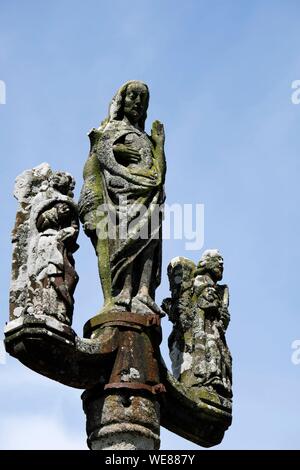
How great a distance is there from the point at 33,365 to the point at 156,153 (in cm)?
318

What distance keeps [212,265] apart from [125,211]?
5.89ft

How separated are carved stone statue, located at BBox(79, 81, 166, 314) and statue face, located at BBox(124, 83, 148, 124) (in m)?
0.12

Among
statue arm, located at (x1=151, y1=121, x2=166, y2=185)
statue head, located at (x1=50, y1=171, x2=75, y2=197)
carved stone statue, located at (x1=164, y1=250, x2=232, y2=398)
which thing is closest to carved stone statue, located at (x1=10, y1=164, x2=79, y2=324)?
statue head, located at (x1=50, y1=171, x2=75, y2=197)

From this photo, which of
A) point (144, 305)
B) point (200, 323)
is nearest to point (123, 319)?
point (144, 305)

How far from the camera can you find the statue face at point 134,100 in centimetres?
1577

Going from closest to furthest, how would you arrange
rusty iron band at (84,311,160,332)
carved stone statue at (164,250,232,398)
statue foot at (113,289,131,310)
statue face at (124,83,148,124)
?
rusty iron band at (84,311,160,332), statue foot at (113,289,131,310), carved stone statue at (164,250,232,398), statue face at (124,83,148,124)

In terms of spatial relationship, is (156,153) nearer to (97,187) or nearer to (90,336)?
(97,187)

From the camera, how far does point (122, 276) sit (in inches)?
581

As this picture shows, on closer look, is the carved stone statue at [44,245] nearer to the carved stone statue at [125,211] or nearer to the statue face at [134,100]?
the carved stone statue at [125,211]

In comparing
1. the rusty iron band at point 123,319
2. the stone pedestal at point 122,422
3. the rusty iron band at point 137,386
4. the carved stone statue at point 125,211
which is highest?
the carved stone statue at point 125,211

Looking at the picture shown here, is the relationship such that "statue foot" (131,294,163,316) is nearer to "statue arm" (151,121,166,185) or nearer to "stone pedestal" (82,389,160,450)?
"stone pedestal" (82,389,160,450)

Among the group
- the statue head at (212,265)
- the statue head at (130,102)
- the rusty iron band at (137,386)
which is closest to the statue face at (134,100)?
the statue head at (130,102)

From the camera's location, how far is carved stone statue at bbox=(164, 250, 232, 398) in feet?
50.9
